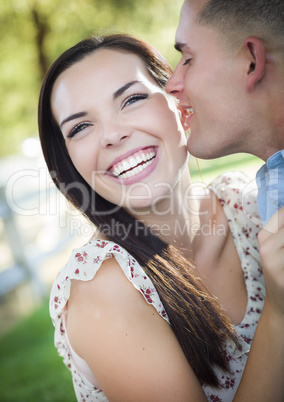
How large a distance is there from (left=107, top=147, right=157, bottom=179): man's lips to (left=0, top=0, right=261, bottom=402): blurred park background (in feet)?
2.47

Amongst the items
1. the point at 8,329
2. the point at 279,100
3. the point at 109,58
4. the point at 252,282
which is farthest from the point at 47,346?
the point at 279,100

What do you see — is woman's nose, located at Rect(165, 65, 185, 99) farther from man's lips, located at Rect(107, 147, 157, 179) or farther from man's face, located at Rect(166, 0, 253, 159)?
man's lips, located at Rect(107, 147, 157, 179)

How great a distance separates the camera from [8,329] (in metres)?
4.62

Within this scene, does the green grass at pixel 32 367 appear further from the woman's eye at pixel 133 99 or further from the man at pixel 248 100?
the woman's eye at pixel 133 99

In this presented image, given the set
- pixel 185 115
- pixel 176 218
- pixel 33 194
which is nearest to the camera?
pixel 185 115

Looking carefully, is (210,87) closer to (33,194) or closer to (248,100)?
(248,100)

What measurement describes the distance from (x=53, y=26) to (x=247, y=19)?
8179 millimetres

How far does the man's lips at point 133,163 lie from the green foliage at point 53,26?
6.87 meters

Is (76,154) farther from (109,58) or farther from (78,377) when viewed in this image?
(78,377)

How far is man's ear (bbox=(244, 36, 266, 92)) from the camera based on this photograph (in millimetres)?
1596

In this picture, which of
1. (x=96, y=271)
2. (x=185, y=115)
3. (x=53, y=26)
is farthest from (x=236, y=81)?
(x=53, y=26)

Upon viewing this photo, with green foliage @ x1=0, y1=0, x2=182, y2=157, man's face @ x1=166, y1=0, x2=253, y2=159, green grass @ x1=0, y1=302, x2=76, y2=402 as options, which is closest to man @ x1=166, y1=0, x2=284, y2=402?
man's face @ x1=166, y1=0, x2=253, y2=159

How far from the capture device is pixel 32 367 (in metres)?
3.60

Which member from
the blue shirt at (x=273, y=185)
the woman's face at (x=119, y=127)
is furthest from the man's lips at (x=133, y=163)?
the blue shirt at (x=273, y=185)
